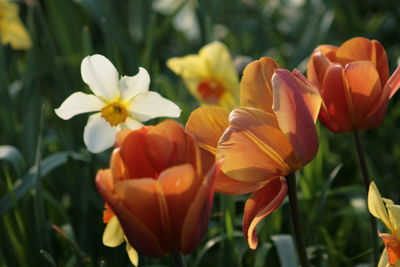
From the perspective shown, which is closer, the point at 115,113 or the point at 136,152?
the point at 136,152

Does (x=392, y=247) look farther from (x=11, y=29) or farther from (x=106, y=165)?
(x=11, y=29)

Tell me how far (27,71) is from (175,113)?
0.95m

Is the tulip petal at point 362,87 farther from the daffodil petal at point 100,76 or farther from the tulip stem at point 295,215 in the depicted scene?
the daffodil petal at point 100,76

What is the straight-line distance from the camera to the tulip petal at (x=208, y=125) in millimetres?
782

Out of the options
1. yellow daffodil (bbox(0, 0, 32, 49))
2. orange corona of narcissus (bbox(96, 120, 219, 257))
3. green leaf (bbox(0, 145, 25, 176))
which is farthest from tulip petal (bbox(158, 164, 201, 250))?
yellow daffodil (bbox(0, 0, 32, 49))

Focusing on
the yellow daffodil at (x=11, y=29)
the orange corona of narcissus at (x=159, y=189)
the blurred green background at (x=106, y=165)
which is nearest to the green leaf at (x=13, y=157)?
the blurred green background at (x=106, y=165)

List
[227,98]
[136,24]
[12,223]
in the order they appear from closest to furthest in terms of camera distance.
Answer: [12,223] < [227,98] < [136,24]

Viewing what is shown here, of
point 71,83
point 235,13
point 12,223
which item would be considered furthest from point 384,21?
point 12,223

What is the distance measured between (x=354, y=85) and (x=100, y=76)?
0.31m

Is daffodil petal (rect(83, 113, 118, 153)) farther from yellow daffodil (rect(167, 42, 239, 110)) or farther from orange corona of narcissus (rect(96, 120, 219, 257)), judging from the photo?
yellow daffodil (rect(167, 42, 239, 110))

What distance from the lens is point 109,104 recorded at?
0.94 meters

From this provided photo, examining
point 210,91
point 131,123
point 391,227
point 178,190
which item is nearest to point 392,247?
point 391,227

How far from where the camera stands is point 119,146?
71 centimetres

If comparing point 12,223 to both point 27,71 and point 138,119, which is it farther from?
point 138,119
